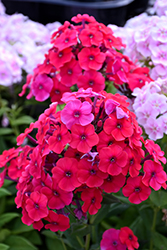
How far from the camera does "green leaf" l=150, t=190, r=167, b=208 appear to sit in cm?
93

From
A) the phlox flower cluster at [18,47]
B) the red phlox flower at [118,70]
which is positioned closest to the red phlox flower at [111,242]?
the red phlox flower at [118,70]

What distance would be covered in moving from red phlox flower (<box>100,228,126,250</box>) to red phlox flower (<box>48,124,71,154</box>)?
0.39 m

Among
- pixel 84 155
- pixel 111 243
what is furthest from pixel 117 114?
pixel 111 243

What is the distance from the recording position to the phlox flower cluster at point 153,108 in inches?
34.8

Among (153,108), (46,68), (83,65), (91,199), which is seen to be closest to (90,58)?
(83,65)

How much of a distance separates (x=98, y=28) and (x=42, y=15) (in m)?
1.73

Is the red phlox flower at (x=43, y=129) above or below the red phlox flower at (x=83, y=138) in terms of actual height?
below

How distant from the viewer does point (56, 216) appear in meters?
0.68

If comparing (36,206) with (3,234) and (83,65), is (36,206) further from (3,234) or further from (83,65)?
(3,234)

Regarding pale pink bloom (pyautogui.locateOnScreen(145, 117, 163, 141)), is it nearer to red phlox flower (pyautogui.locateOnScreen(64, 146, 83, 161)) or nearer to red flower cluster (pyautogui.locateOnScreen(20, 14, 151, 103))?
red flower cluster (pyautogui.locateOnScreen(20, 14, 151, 103))

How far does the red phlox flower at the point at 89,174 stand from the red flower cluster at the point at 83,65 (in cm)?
38

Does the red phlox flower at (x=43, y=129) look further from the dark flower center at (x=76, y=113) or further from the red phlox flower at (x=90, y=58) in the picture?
the red phlox flower at (x=90, y=58)

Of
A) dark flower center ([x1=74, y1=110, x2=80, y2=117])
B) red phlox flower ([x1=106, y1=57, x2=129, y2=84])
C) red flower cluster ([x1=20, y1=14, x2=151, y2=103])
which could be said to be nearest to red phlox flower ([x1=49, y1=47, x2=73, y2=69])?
red flower cluster ([x1=20, y1=14, x2=151, y2=103])

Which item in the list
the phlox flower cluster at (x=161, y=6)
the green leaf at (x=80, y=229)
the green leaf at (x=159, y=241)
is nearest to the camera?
the green leaf at (x=80, y=229)
